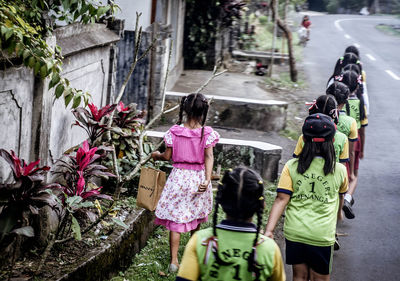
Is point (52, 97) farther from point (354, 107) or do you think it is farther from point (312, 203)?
point (354, 107)

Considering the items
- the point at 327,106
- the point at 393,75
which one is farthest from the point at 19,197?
the point at 393,75

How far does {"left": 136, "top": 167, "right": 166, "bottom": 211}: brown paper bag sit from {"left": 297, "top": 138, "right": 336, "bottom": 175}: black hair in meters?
1.58

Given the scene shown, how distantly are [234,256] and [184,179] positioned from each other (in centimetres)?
238

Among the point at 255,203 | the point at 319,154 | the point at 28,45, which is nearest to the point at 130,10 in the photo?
the point at 28,45

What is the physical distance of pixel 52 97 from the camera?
5.70 metres

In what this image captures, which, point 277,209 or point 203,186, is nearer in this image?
point 277,209

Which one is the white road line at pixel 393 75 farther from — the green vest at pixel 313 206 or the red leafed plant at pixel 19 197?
the red leafed plant at pixel 19 197

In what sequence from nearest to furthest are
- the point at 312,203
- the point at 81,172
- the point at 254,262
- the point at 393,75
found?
the point at 254,262 < the point at 312,203 < the point at 81,172 < the point at 393,75

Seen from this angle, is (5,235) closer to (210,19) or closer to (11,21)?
(11,21)

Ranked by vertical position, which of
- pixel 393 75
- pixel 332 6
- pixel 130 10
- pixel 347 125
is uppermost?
pixel 332 6

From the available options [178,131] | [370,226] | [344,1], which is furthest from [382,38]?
[178,131]

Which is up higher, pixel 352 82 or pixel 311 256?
pixel 352 82

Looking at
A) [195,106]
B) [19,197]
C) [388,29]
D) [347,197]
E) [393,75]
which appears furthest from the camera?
[388,29]

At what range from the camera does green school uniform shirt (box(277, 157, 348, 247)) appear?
443 cm
